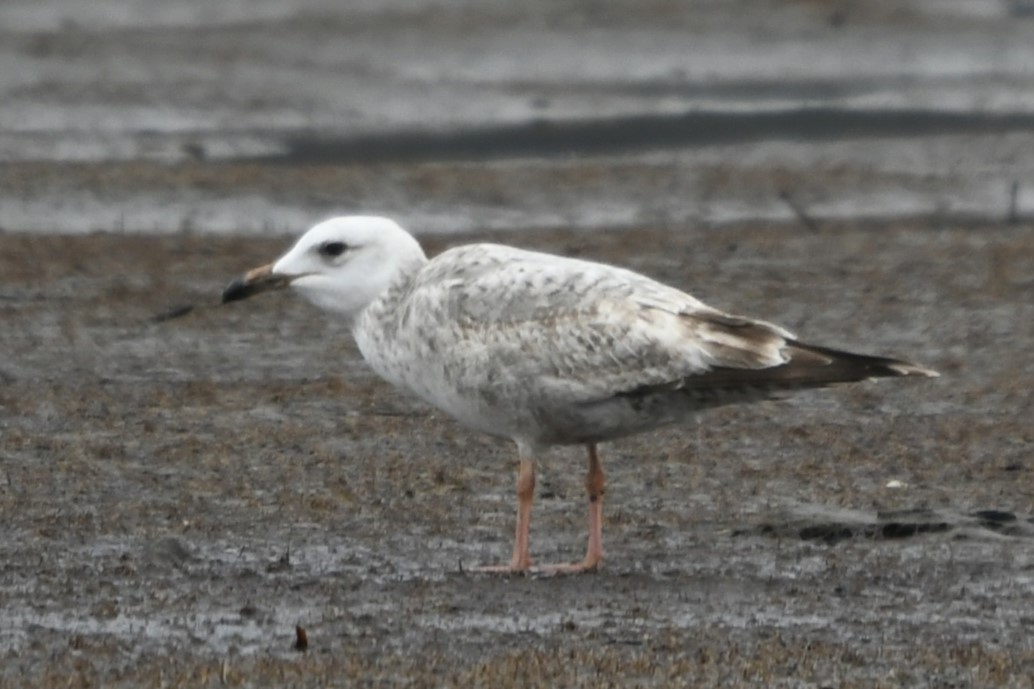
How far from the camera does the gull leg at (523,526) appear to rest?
23.8 ft

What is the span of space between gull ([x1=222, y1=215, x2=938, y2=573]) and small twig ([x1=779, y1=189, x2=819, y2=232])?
7.52 meters

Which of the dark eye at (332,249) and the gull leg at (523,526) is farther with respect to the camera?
the dark eye at (332,249)

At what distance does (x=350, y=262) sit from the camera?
782 cm

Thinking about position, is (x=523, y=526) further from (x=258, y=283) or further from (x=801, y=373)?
(x=258, y=283)

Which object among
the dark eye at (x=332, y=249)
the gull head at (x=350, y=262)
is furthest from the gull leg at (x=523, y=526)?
the dark eye at (x=332, y=249)

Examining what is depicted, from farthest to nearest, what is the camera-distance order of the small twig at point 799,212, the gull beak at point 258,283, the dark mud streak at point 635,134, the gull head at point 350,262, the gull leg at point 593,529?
the dark mud streak at point 635,134 < the small twig at point 799,212 < the gull beak at point 258,283 < the gull head at point 350,262 < the gull leg at point 593,529

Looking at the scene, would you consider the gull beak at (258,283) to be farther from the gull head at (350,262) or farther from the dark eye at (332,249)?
the dark eye at (332,249)

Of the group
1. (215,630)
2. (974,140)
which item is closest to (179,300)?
(215,630)

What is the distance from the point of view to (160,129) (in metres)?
18.1

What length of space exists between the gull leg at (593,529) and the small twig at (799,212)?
294 inches

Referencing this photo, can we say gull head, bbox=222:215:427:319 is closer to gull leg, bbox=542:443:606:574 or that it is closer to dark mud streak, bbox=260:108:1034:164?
gull leg, bbox=542:443:606:574

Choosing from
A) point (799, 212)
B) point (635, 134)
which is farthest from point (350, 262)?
point (635, 134)

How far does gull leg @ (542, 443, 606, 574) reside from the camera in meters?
7.30

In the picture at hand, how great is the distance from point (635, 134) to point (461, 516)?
36.0ft
